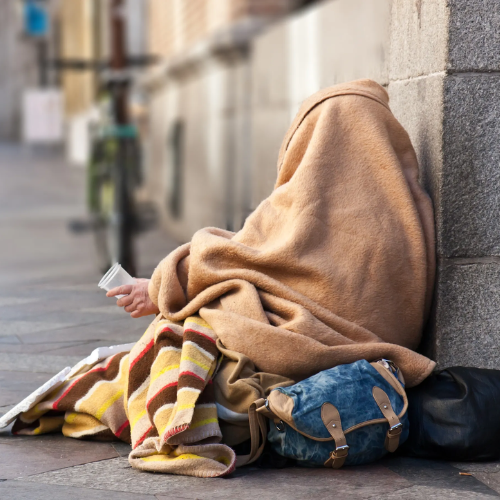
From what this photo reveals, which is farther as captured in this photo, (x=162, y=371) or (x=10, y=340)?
(x=10, y=340)

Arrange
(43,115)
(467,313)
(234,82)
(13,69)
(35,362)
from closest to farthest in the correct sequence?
(467,313), (35,362), (234,82), (43,115), (13,69)

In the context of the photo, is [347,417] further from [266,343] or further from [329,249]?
[329,249]

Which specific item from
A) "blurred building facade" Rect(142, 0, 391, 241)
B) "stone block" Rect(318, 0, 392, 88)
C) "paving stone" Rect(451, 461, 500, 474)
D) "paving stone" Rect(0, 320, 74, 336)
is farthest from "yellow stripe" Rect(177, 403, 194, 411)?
"paving stone" Rect(0, 320, 74, 336)

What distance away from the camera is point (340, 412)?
2900mm

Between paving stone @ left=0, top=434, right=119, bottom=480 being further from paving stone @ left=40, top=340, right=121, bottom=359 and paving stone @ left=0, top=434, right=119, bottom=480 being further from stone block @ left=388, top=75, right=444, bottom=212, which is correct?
stone block @ left=388, top=75, right=444, bottom=212

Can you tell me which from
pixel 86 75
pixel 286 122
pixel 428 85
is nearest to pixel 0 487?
pixel 428 85

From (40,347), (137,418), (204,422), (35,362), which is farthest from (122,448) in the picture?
(40,347)

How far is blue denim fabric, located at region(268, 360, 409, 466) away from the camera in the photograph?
9.48 ft

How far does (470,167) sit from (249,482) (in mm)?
1302

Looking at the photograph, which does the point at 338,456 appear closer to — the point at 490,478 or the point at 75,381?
the point at 490,478

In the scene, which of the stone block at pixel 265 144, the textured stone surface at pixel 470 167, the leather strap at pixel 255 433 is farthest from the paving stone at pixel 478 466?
the stone block at pixel 265 144

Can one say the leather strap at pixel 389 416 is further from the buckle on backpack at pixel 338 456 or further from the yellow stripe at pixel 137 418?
the yellow stripe at pixel 137 418

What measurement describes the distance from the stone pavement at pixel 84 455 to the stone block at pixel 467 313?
20.0 inches

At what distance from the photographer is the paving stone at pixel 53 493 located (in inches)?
109
